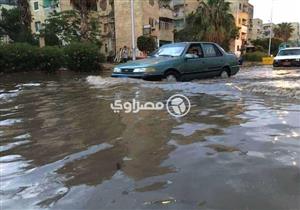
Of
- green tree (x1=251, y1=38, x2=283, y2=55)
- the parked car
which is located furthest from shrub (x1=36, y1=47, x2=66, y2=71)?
green tree (x1=251, y1=38, x2=283, y2=55)

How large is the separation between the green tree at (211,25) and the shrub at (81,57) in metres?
32.0

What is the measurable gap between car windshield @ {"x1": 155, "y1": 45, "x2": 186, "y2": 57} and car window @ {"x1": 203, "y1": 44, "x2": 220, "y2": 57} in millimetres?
934

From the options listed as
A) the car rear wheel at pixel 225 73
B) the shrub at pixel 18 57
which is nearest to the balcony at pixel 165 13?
the shrub at pixel 18 57

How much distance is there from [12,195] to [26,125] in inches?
116

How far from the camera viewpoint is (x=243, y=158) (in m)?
4.07

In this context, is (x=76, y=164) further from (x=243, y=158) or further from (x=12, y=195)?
(x=243, y=158)

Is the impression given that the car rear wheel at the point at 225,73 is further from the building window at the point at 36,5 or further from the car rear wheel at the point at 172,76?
the building window at the point at 36,5

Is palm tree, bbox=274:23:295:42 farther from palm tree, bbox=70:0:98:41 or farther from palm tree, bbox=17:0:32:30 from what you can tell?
palm tree, bbox=17:0:32:30

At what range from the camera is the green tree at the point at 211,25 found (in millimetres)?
51281

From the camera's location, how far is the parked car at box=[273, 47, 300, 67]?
2321 centimetres

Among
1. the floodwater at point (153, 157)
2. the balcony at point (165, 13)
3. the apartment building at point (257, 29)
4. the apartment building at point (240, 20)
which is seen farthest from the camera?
the apartment building at point (257, 29)

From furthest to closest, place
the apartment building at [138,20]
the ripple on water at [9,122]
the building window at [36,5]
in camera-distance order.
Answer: the building window at [36,5] < the apartment building at [138,20] < the ripple on water at [9,122]

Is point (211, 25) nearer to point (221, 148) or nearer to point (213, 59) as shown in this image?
point (213, 59)

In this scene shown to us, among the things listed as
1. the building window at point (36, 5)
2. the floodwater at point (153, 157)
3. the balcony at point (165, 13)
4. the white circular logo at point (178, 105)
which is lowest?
the floodwater at point (153, 157)
